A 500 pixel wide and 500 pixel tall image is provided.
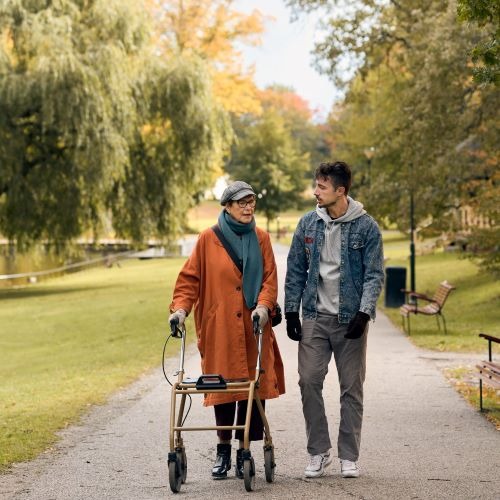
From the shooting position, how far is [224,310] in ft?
24.7

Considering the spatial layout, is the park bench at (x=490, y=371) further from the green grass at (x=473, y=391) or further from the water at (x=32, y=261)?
the water at (x=32, y=261)

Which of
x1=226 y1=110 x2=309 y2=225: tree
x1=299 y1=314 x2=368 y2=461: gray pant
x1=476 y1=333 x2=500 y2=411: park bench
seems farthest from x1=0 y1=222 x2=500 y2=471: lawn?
x1=226 y1=110 x2=309 y2=225: tree

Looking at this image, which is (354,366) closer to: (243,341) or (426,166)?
(243,341)

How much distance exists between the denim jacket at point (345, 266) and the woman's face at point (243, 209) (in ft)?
1.16

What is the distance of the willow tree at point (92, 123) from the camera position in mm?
31234

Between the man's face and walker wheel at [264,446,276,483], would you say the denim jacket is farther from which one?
walker wheel at [264,446,276,483]

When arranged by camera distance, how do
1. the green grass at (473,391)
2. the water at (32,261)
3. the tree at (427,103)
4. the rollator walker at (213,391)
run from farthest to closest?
the water at (32,261) < the tree at (427,103) < the green grass at (473,391) < the rollator walker at (213,391)

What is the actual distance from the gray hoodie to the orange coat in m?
0.32

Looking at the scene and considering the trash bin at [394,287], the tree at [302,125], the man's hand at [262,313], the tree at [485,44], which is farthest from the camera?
the tree at [302,125]

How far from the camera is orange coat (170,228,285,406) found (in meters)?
7.51

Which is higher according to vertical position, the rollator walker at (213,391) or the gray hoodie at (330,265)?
the gray hoodie at (330,265)

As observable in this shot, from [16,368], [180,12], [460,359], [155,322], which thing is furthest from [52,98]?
[180,12]

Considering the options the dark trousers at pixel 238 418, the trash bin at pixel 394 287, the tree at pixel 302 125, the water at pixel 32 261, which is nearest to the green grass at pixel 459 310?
the trash bin at pixel 394 287

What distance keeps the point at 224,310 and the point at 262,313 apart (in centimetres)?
35
